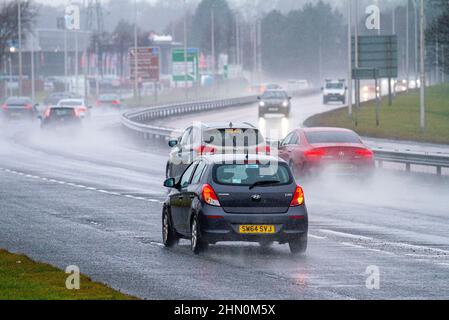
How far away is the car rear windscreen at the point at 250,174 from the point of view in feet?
61.4

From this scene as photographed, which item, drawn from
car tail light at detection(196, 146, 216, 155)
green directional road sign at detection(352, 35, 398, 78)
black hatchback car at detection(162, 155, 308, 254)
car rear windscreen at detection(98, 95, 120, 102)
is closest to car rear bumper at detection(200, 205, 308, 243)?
black hatchback car at detection(162, 155, 308, 254)

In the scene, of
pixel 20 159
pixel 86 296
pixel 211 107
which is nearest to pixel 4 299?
pixel 86 296

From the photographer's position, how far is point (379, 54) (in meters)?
69.6

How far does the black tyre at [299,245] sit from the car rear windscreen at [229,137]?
11131mm

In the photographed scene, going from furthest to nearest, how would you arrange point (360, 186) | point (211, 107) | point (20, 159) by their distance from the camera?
point (211, 107) → point (20, 159) → point (360, 186)

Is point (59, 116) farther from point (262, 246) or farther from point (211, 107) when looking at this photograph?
point (262, 246)

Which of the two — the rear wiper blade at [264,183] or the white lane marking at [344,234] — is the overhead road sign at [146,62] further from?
the rear wiper blade at [264,183]

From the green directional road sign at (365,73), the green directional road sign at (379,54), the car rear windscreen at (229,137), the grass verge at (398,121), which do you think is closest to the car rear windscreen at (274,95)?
the grass verge at (398,121)

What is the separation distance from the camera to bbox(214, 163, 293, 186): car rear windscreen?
1872cm

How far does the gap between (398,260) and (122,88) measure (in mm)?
155822

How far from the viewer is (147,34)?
174 metres

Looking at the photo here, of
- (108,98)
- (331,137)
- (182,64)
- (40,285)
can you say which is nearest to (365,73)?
(331,137)

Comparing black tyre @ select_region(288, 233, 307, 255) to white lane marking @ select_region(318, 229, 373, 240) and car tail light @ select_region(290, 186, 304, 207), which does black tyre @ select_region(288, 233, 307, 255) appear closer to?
car tail light @ select_region(290, 186, 304, 207)

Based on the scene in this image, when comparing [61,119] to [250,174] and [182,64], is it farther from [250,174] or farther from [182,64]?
[250,174]
